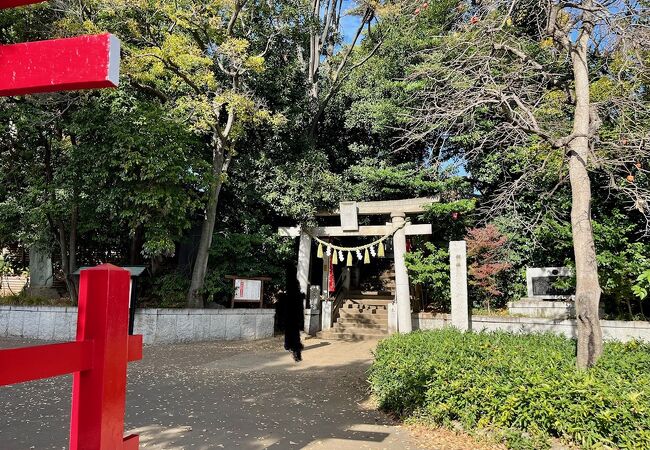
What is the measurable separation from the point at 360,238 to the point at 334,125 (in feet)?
14.7

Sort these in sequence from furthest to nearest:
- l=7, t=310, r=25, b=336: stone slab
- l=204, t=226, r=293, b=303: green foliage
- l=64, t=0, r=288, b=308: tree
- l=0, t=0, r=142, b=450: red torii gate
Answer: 1. l=204, t=226, r=293, b=303: green foliage
2. l=7, t=310, r=25, b=336: stone slab
3. l=64, t=0, r=288, b=308: tree
4. l=0, t=0, r=142, b=450: red torii gate

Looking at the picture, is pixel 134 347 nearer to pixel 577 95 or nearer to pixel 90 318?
pixel 90 318

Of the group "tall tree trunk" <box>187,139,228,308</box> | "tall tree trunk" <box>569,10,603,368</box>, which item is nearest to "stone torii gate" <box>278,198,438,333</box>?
"tall tree trunk" <box>187,139,228,308</box>

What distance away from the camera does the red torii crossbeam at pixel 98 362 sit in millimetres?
1715

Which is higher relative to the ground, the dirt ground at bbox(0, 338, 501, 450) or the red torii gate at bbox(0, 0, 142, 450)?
the red torii gate at bbox(0, 0, 142, 450)

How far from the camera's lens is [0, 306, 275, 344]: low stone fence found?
11844 millimetres

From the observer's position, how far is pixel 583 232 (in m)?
5.49

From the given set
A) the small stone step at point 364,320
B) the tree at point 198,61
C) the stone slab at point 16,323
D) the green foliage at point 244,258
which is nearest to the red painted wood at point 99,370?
the tree at point 198,61

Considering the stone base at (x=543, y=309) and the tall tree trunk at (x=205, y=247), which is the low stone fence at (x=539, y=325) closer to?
the stone base at (x=543, y=309)

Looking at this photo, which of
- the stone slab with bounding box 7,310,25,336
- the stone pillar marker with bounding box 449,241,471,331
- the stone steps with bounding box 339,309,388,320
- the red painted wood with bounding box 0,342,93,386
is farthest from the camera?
the stone steps with bounding box 339,309,388,320

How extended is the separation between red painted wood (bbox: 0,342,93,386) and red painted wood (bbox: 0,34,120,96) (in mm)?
1078

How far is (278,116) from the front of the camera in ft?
40.9

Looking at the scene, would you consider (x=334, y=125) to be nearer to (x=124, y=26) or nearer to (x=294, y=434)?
(x=124, y=26)

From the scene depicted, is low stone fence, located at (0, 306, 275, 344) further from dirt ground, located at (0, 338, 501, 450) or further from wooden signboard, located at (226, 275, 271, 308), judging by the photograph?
dirt ground, located at (0, 338, 501, 450)
